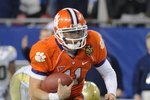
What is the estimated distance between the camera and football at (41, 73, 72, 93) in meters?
5.11

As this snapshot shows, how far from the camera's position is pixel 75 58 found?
534 centimetres

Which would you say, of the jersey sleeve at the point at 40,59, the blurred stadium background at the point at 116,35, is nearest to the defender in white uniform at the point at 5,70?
the blurred stadium background at the point at 116,35

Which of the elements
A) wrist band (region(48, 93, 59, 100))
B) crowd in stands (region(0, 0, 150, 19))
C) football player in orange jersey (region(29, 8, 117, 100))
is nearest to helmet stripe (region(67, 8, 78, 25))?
football player in orange jersey (region(29, 8, 117, 100))

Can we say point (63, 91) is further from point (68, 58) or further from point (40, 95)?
point (68, 58)

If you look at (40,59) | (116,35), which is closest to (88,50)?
(40,59)

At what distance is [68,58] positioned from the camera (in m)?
5.31

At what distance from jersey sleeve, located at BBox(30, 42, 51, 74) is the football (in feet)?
→ 0.28

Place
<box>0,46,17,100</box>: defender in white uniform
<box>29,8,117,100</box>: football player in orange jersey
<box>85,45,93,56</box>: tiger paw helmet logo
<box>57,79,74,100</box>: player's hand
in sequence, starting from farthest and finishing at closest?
<box>0,46,17,100</box>: defender in white uniform < <box>85,45,93,56</box>: tiger paw helmet logo < <box>29,8,117,100</box>: football player in orange jersey < <box>57,79,74,100</box>: player's hand

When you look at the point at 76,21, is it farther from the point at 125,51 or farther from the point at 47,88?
the point at 125,51

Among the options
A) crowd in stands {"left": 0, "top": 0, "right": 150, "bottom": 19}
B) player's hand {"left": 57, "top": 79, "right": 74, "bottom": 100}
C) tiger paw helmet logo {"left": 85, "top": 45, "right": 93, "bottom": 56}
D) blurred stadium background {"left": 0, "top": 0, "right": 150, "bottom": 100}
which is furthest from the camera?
crowd in stands {"left": 0, "top": 0, "right": 150, "bottom": 19}

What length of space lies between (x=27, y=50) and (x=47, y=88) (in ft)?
9.80

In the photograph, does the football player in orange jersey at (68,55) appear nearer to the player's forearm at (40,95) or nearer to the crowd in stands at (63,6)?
the player's forearm at (40,95)

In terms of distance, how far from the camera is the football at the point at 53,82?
5.11 metres

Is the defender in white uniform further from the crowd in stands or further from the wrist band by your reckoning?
the wrist band
